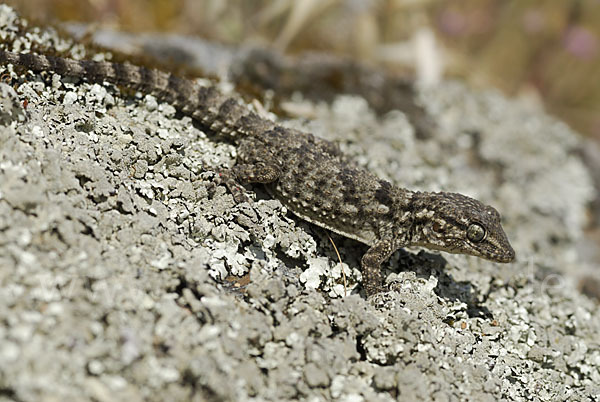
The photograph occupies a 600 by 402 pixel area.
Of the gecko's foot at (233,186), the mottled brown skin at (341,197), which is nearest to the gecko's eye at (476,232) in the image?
the mottled brown skin at (341,197)

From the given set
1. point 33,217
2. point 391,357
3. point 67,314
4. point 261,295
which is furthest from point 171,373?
point 391,357

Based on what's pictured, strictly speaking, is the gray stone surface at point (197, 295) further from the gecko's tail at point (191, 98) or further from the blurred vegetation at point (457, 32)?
the blurred vegetation at point (457, 32)

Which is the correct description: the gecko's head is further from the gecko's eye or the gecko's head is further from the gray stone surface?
the gray stone surface

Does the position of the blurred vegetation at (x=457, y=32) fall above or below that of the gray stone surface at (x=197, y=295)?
above

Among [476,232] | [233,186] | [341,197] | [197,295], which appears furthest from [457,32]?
[197,295]

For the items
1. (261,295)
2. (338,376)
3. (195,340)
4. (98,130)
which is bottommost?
(195,340)

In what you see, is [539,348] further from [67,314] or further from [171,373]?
[67,314]

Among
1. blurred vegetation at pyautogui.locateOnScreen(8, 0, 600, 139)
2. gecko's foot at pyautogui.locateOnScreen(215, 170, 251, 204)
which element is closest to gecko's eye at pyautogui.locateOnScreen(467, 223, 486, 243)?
gecko's foot at pyautogui.locateOnScreen(215, 170, 251, 204)
